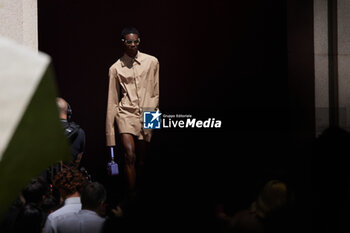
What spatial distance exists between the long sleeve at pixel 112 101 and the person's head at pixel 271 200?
3842 mm

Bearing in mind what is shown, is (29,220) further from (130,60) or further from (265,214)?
(130,60)

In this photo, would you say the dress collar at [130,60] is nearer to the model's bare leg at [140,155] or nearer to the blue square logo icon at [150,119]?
the blue square logo icon at [150,119]

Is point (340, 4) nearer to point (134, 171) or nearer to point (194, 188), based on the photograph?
point (134, 171)

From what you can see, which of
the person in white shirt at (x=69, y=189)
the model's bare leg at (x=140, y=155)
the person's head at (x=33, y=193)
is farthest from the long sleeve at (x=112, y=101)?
the person's head at (x=33, y=193)

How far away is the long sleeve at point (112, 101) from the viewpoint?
7.41 meters

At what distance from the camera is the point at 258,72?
9633mm

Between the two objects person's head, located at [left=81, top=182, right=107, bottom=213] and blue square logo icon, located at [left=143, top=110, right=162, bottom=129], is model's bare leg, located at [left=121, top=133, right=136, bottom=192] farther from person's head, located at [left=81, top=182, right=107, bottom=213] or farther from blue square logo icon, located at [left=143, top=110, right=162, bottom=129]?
person's head, located at [left=81, top=182, right=107, bottom=213]

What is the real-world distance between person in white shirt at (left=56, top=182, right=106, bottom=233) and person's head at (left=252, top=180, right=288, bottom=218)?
1176mm

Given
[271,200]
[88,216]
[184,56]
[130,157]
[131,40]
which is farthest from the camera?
[184,56]

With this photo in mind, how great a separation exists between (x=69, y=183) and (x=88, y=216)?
0.85 m

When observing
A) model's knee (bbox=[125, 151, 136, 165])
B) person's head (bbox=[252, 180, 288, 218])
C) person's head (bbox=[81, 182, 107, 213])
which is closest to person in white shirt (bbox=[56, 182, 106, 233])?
person's head (bbox=[81, 182, 107, 213])

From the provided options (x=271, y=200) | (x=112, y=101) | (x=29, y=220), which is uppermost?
(x=112, y=101)

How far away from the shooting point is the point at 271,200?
3.73 m

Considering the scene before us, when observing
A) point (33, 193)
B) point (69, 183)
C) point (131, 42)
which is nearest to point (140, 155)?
point (131, 42)
